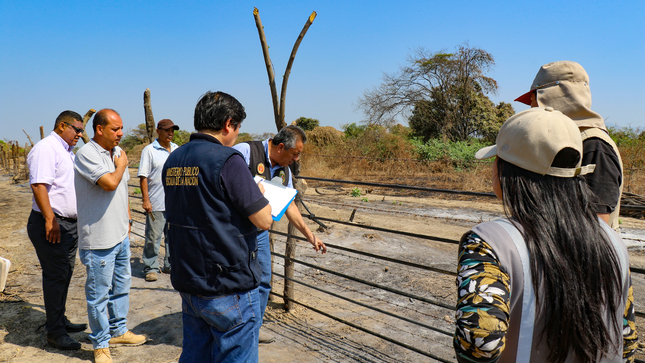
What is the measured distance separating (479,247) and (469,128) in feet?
80.9

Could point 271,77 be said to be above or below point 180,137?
below

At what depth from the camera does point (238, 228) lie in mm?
1832

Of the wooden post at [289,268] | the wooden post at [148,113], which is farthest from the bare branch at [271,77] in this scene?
the wooden post at [148,113]

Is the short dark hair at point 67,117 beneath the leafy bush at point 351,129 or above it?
beneath

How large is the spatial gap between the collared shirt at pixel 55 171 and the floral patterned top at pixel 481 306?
3.21 metres

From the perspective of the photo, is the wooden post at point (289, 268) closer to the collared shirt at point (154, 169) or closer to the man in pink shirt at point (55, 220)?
the man in pink shirt at point (55, 220)

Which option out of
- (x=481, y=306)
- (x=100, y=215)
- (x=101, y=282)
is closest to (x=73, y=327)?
(x=101, y=282)

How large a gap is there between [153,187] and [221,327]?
3550mm

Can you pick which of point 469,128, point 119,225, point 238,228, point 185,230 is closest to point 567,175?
point 238,228

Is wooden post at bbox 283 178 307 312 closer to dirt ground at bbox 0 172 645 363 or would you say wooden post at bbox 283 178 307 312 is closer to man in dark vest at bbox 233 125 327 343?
dirt ground at bbox 0 172 645 363

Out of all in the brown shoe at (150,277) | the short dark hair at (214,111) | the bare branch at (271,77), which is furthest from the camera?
the brown shoe at (150,277)

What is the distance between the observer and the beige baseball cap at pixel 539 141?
3.17 feet

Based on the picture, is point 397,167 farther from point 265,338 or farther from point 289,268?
point 265,338

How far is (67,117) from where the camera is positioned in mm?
3305
